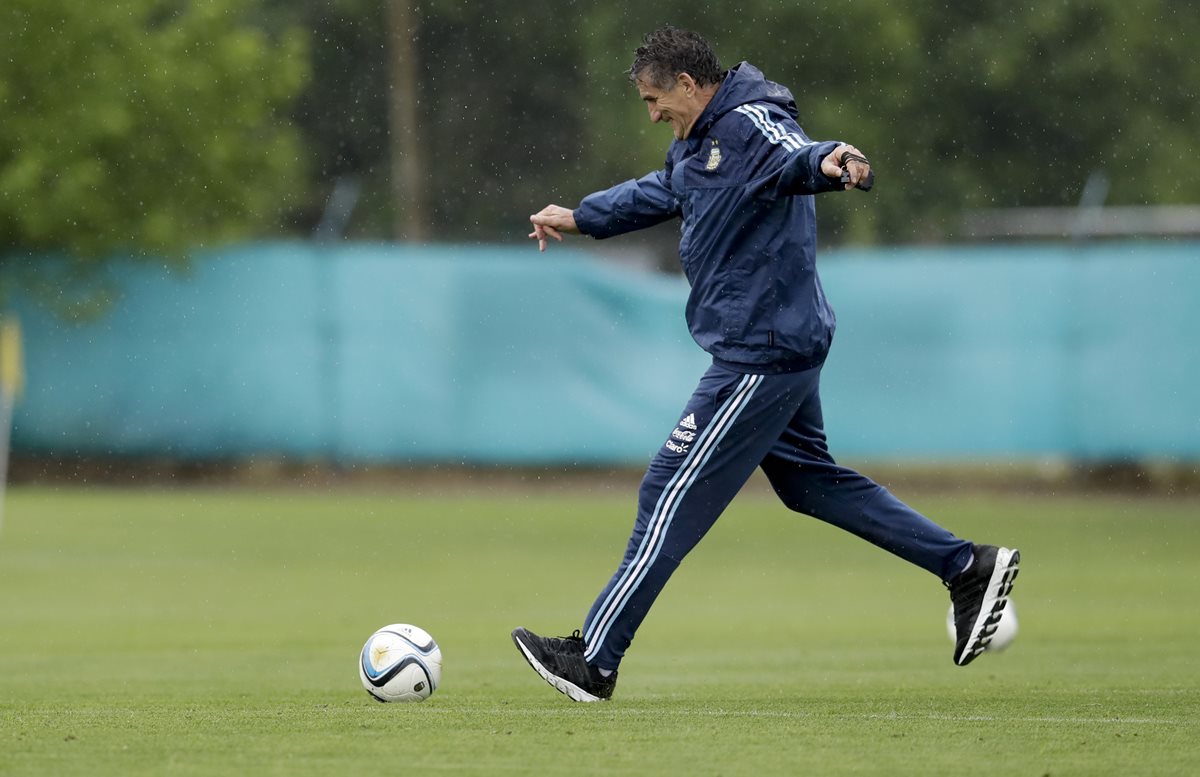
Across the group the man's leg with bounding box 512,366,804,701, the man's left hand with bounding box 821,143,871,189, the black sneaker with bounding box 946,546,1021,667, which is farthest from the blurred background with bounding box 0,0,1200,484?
the man's left hand with bounding box 821,143,871,189

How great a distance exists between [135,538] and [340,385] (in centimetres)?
571

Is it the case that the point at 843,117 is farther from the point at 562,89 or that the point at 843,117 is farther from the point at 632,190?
the point at 632,190

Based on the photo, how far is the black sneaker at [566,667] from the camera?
→ 7.55 meters

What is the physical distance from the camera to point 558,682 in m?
7.55

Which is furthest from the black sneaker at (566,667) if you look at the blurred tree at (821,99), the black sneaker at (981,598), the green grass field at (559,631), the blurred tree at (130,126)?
the blurred tree at (821,99)

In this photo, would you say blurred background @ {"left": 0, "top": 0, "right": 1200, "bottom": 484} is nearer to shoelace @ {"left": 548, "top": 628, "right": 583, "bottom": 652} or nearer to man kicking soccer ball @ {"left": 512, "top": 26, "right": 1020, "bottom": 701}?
shoelace @ {"left": 548, "top": 628, "right": 583, "bottom": 652}

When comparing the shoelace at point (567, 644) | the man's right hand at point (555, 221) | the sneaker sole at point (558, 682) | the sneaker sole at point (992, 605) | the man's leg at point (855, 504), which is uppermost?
the man's right hand at point (555, 221)

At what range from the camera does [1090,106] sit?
36.1 meters

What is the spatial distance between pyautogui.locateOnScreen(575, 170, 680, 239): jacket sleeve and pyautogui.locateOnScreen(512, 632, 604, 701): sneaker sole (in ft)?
5.82

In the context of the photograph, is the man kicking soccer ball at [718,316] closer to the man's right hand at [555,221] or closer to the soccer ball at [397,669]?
the soccer ball at [397,669]

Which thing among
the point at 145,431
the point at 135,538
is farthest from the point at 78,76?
the point at 135,538

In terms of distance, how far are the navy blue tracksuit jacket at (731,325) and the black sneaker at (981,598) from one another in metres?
1.00

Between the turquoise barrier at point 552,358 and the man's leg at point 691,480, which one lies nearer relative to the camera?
the man's leg at point 691,480

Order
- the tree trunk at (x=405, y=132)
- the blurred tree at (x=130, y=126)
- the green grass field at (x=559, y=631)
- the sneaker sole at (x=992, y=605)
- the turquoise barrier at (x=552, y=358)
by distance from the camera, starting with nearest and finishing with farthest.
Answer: the green grass field at (x=559, y=631) < the sneaker sole at (x=992, y=605) < the turquoise barrier at (x=552, y=358) < the blurred tree at (x=130, y=126) < the tree trunk at (x=405, y=132)
